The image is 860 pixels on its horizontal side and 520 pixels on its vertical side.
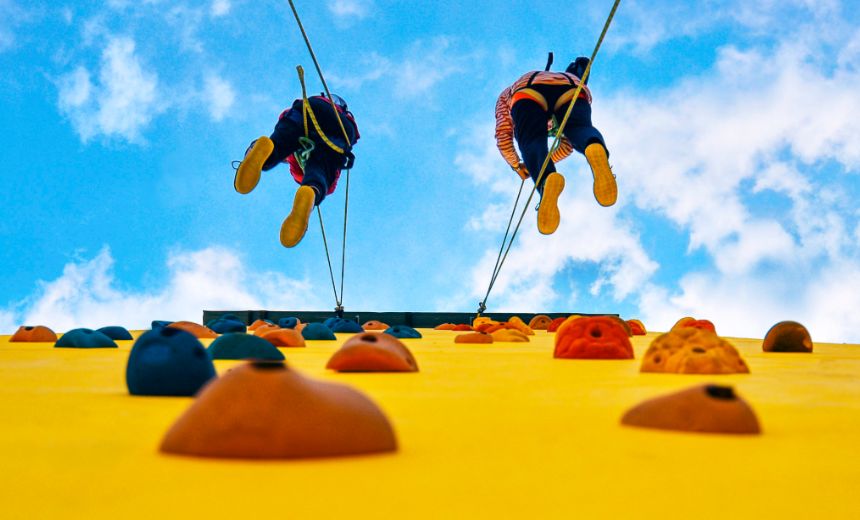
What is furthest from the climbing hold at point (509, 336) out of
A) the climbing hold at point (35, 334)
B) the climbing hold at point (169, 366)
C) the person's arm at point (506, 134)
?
the person's arm at point (506, 134)

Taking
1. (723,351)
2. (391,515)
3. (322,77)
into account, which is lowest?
(391,515)

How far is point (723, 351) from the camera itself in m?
1.95

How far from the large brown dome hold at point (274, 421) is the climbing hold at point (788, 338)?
9.93ft

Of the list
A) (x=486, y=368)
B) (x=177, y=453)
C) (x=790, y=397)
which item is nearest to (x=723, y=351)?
(x=790, y=397)

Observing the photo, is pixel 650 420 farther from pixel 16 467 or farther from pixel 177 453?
pixel 16 467

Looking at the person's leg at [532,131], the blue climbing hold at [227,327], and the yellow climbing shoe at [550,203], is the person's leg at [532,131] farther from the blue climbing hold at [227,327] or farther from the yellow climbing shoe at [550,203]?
the blue climbing hold at [227,327]

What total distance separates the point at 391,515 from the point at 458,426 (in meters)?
0.46

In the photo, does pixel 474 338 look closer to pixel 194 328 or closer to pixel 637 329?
pixel 194 328

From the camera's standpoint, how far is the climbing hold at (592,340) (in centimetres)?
253

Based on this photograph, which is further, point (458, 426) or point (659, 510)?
point (458, 426)

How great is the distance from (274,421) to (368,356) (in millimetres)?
1026

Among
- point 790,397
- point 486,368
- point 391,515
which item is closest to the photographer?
point 391,515

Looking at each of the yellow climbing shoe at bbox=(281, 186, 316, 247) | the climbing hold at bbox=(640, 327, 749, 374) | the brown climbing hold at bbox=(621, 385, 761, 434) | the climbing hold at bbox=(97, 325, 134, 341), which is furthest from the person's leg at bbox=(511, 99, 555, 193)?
the brown climbing hold at bbox=(621, 385, 761, 434)

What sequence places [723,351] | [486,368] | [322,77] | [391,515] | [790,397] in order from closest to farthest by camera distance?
[391,515]
[790,397]
[723,351]
[486,368]
[322,77]
